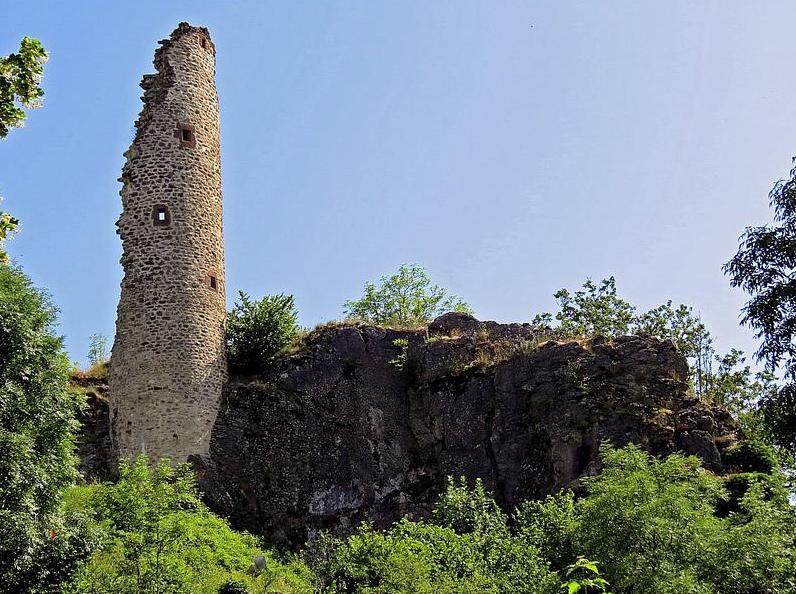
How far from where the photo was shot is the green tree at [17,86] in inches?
553

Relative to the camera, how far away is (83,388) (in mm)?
30875

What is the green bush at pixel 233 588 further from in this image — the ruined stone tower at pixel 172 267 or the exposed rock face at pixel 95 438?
the exposed rock face at pixel 95 438

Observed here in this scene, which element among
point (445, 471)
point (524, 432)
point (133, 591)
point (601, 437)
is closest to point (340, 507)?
point (445, 471)

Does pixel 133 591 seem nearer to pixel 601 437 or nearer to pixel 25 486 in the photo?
pixel 25 486

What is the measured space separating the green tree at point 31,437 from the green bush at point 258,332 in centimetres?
991

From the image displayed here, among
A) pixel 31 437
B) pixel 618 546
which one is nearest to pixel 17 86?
pixel 31 437

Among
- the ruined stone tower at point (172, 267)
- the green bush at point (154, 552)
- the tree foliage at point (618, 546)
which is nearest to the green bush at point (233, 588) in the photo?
the green bush at point (154, 552)

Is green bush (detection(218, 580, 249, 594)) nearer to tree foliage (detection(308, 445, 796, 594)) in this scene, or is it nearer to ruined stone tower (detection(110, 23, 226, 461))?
tree foliage (detection(308, 445, 796, 594))

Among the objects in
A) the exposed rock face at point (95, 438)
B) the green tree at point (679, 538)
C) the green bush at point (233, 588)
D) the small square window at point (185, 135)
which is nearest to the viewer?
the green tree at point (679, 538)

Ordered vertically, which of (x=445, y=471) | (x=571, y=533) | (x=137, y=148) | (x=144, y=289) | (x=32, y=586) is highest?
(x=137, y=148)

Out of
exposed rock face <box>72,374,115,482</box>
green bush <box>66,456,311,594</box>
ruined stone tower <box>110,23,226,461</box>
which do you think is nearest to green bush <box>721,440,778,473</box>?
green bush <box>66,456,311,594</box>

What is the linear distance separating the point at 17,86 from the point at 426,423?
18.4 meters

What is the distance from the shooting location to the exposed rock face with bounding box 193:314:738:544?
2811 centimetres

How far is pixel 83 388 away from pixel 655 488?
1634 centimetres
